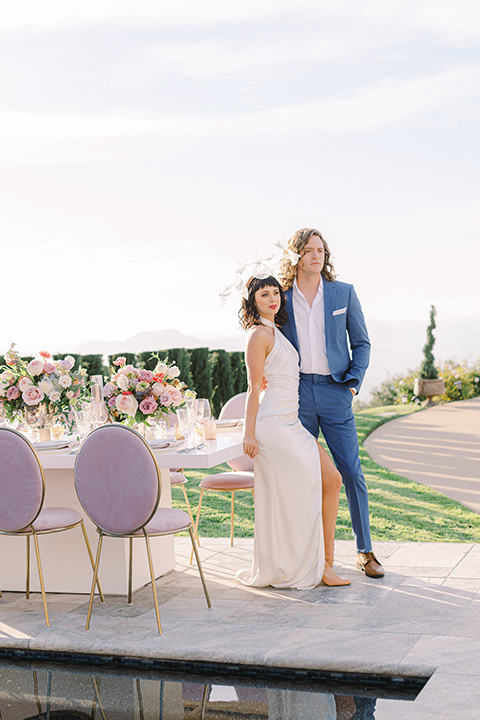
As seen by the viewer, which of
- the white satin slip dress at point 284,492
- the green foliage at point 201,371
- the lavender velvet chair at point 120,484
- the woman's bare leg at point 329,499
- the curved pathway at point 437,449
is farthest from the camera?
the green foliage at point 201,371

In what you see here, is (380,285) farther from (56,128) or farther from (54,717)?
(54,717)

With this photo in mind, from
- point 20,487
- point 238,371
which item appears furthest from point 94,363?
point 20,487

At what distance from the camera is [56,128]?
637 inches

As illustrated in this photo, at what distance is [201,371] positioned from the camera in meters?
12.9

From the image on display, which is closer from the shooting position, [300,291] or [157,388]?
[157,388]

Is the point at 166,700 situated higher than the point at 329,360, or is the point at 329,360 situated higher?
the point at 329,360

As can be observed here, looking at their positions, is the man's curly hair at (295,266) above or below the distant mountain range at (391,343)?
above

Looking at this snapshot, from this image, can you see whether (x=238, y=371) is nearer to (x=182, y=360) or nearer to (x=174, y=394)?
(x=182, y=360)

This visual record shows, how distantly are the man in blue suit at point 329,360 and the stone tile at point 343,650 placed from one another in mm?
1091

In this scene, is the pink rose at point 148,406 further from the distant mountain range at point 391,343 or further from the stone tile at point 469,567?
the distant mountain range at point 391,343

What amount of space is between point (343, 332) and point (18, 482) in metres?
2.00

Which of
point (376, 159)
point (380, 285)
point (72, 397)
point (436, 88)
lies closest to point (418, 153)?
point (376, 159)

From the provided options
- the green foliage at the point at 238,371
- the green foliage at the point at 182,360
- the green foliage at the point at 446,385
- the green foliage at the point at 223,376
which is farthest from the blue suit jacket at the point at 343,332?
the green foliage at the point at 446,385

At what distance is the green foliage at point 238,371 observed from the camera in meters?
14.1
